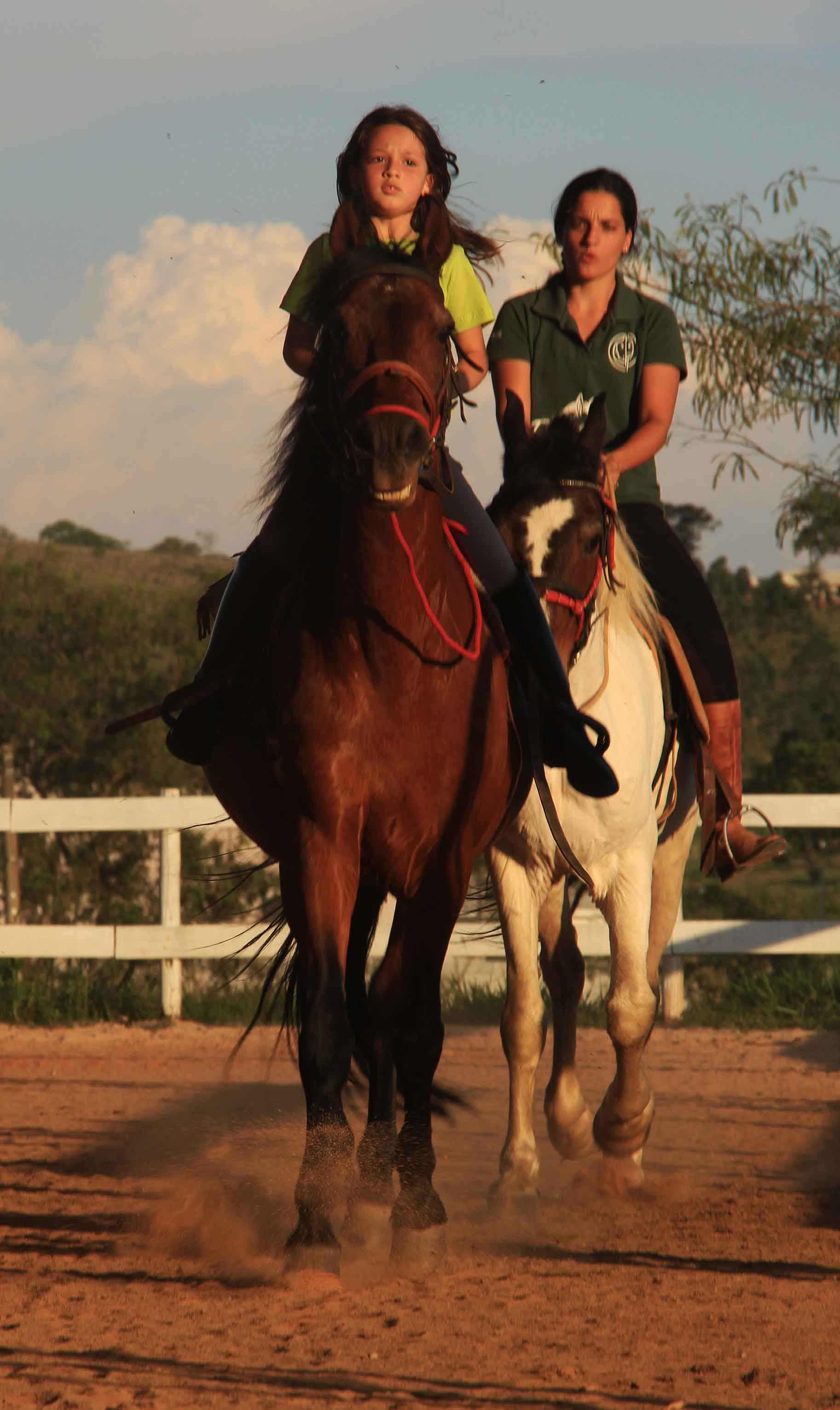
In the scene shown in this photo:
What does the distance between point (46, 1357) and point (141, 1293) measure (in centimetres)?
65

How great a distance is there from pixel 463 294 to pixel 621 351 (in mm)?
1521

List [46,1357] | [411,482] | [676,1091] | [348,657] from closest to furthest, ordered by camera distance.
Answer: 1. [46,1357]
2. [411,482]
3. [348,657]
4. [676,1091]

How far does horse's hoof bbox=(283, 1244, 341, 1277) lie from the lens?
13.7 feet

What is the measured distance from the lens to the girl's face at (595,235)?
5.99 meters

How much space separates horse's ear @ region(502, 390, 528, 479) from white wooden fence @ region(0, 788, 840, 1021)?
544 centimetres

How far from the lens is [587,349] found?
617 centimetres

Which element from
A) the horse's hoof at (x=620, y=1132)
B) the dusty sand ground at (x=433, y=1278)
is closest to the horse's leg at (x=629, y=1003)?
the horse's hoof at (x=620, y=1132)

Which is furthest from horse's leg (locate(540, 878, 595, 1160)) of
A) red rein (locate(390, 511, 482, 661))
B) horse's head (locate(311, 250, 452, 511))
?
horse's head (locate(311, 250, 452, 511))

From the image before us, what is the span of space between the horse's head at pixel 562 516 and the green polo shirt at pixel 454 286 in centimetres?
71

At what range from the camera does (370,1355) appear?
3.48 meters

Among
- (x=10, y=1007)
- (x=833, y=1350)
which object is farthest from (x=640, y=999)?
(x=10, y=1007)

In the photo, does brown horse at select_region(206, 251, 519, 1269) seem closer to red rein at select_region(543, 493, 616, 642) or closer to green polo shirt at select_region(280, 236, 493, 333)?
green polo shirt at select_region(280, 236, 493, 333)

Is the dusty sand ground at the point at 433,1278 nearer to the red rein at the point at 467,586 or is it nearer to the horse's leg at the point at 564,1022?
the horse's leg at the point at 564,1022

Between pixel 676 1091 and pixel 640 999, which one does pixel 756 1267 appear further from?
pixel 676 1091
